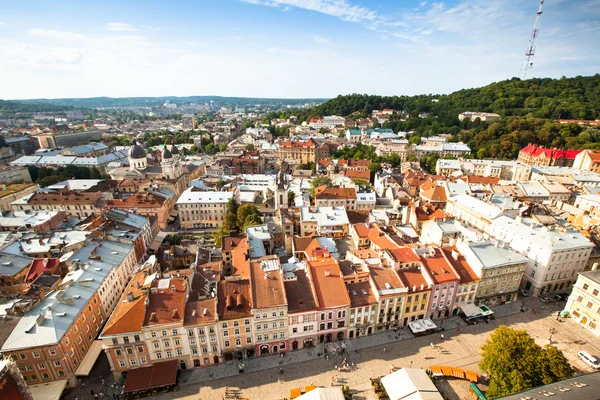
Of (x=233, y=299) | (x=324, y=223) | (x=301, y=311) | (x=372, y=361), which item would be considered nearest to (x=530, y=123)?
(x=324, y=223)

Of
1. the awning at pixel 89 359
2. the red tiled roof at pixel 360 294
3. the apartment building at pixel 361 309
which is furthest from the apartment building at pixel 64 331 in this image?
the red tiled roof at pixel 360 294

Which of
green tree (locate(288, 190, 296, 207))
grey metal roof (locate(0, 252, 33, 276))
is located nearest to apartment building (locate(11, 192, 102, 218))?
grey metal roof (locate(0, 252, 33, 276))

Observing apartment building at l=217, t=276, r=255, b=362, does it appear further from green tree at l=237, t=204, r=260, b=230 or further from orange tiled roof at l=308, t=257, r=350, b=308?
green tree at l=237, t=204, r=260, b=230

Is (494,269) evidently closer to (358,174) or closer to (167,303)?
(167,303)

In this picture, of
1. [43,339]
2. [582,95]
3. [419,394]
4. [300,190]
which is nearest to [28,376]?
[43,339]

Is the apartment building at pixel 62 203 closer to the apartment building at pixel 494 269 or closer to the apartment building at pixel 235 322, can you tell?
the apartment building at pixel 235 322
